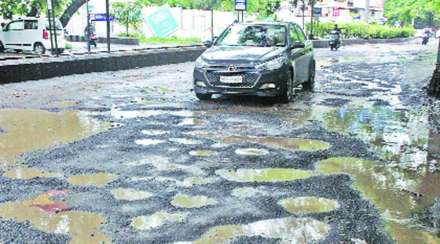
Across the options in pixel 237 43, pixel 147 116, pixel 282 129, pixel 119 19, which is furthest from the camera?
pixel 119 19

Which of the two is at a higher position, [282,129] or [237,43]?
[237,43]

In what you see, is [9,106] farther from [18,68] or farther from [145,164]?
[145,164]

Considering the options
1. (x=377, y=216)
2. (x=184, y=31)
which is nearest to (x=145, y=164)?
(x=377, y=216)

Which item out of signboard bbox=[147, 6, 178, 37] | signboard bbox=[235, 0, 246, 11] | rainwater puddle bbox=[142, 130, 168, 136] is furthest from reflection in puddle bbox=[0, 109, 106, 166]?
signboard bbox=[147, 6, 178, 37]

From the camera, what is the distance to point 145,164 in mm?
6367

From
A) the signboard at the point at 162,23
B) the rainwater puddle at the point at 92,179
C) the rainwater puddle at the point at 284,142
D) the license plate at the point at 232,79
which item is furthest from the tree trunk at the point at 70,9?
the rainwater puddle at the point at 92,179

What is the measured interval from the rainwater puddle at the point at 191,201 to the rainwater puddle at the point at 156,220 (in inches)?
9.1

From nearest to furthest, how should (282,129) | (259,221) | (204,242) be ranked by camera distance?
1. (204,242)
2. (259,221)
3. (282,129)

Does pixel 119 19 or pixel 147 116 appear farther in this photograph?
pixel 119 19

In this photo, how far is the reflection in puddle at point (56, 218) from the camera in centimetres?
429

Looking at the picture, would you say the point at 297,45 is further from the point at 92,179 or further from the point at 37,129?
the point at 92,179

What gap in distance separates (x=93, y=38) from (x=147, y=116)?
22.0 metres

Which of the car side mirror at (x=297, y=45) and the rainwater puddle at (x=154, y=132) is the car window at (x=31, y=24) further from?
the rainwater puddle at (x=154, y=132)

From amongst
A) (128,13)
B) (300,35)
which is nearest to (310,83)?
(300,35)
